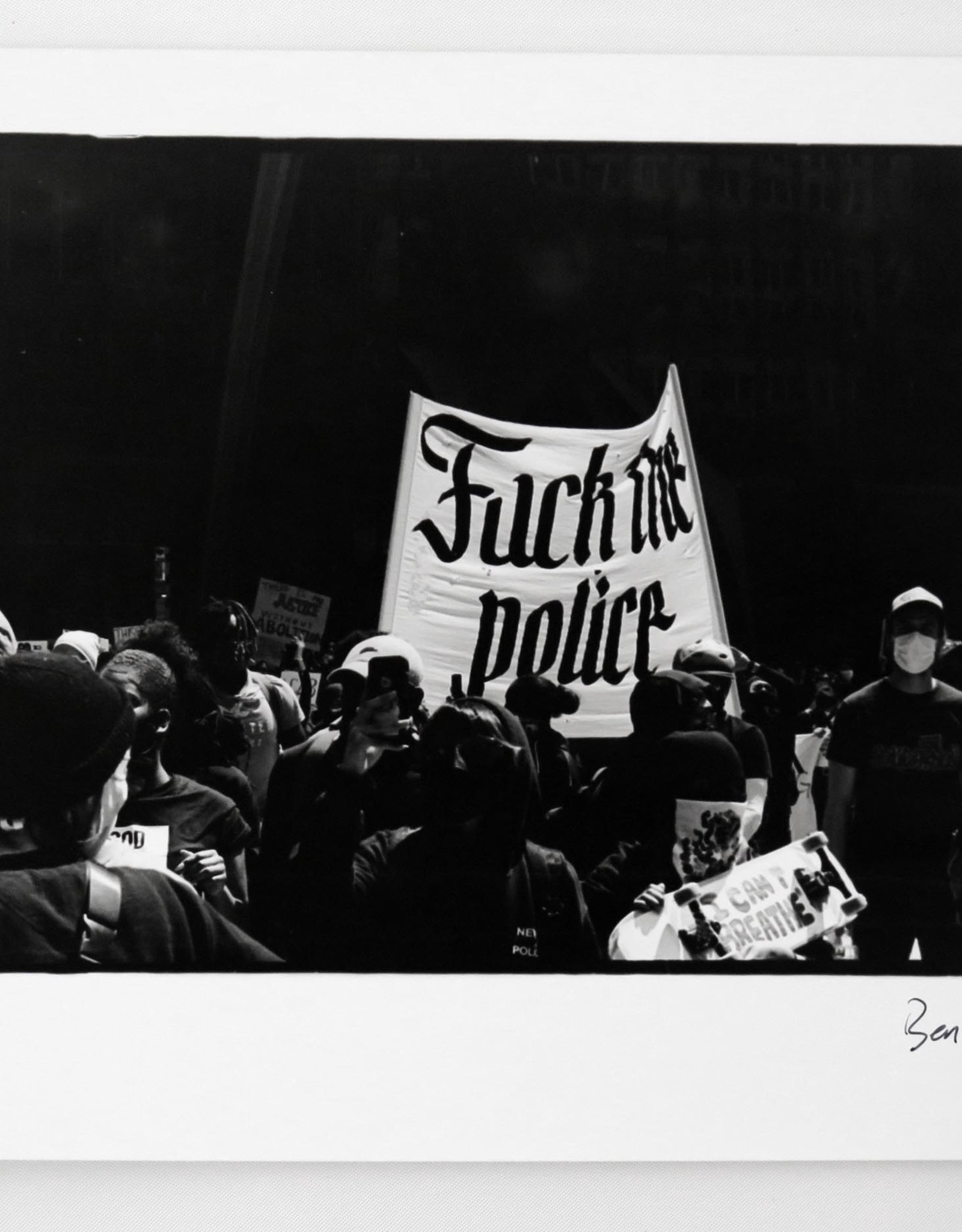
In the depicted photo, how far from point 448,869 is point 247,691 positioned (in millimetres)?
509

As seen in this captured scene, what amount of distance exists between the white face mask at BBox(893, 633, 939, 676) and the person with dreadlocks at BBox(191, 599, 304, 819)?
3.80ft

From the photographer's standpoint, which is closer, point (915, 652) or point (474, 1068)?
point (474, 1068)

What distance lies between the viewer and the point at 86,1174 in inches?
80.5

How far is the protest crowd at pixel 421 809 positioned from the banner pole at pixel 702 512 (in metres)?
0.05

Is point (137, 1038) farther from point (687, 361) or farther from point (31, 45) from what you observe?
point (31, 45)

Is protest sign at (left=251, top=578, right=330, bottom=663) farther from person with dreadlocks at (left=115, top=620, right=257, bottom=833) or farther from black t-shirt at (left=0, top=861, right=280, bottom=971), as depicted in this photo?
black t-shirt at (left=0, top=861, right=280, bottom=971)

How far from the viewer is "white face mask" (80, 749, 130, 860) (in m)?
2.10

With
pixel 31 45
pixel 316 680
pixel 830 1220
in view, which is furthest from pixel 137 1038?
pixel 31 45

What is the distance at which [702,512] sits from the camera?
2.13 metres

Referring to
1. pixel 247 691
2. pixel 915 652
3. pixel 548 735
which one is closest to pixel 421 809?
pixel 548 735

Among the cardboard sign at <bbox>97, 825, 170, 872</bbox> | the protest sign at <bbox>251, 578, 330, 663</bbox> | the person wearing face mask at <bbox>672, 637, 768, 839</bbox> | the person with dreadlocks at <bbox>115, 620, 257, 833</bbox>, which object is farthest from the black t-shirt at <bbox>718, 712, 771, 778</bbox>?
the cardboard sign at <bbox>97, 825, 170, 872</bbox>

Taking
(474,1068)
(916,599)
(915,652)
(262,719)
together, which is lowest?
(474,1068)
